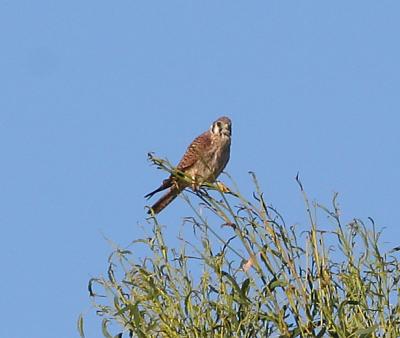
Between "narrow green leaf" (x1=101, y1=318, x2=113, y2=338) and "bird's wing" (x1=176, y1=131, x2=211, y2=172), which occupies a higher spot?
"bird's wing" (x1=176, y1=131, x2=211, y2=172)

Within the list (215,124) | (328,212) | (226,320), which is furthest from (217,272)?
(215,124)

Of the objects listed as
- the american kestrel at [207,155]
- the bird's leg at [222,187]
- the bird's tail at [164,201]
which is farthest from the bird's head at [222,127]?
the bird's leg at [222,187]

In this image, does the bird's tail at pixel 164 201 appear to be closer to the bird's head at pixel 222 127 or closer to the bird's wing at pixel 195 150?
the bird's wing at pixel 195 150

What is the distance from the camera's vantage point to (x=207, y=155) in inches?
305

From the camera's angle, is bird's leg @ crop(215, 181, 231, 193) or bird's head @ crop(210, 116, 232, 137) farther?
bird's head @ crop(210, 116, 232, 137)

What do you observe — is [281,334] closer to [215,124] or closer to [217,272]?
[217,272]

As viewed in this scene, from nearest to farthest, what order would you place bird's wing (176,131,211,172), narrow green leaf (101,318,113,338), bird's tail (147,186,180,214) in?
1. narrow green leaf (101,318,113,338)
2. bird's tail (147,186,180,214)
3. bird's wing (176,131,211,172)

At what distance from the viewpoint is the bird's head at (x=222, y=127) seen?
8109 mm

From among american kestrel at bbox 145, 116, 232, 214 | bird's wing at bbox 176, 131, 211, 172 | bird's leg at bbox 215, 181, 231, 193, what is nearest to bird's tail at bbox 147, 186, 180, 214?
american kestrel at bbox 145, 116, 232, 214

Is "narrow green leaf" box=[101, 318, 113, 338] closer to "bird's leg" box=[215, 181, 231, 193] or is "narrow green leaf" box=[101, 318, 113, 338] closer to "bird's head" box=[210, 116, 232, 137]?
"bird's leg" box=[215, 181, 231, 193]

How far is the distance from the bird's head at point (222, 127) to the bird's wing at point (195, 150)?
0.18ft

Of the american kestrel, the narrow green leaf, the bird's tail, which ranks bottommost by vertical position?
the narrow green leaf

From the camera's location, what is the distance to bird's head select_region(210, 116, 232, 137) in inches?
319

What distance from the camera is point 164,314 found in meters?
3.85
